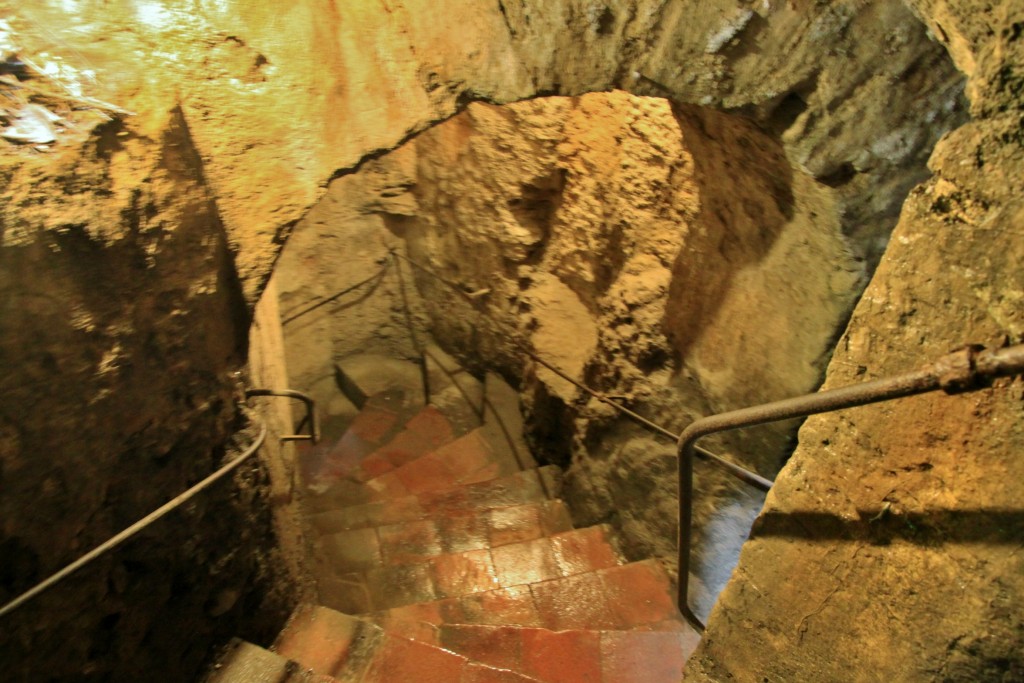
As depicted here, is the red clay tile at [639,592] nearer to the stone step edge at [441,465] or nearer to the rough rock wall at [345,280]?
the stone step edge at [441,465]

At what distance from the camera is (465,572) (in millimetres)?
3701

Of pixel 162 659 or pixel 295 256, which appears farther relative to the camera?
pixel 295 256

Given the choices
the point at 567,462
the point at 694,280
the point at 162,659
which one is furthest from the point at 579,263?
the point at 162,659

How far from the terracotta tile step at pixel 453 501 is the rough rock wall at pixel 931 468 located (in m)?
3.04

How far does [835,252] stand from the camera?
196 centimetres

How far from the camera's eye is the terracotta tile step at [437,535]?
387 centimetres

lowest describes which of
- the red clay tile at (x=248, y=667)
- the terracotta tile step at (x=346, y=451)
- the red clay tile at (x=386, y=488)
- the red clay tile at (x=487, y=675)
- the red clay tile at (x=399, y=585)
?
the terracotta tile step at (x=346, y=451)

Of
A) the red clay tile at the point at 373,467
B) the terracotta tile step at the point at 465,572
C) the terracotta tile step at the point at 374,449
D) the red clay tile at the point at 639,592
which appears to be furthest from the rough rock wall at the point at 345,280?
the red clay tile at the point at 639,592

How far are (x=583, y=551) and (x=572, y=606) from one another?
0.44m

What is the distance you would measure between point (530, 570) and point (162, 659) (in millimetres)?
2024

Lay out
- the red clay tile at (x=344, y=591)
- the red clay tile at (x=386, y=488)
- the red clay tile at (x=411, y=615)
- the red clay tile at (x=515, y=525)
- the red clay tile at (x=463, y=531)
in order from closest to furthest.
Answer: the red clay tile at (x=411, y=615) < the red clay tile at (x=344, y=591) < the red clay tile at (x=463, y=531) < the red clay tile at (x=515, y=525) < the red clay tile at (x=386, y=488)

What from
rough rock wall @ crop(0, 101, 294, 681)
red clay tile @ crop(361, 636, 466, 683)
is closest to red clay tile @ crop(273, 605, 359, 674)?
red clay tile @ crop(361, 636, 466, 683)

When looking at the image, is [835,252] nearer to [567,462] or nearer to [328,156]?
[328,156]

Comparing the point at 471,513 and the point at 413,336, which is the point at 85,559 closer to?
the point at 471,513
